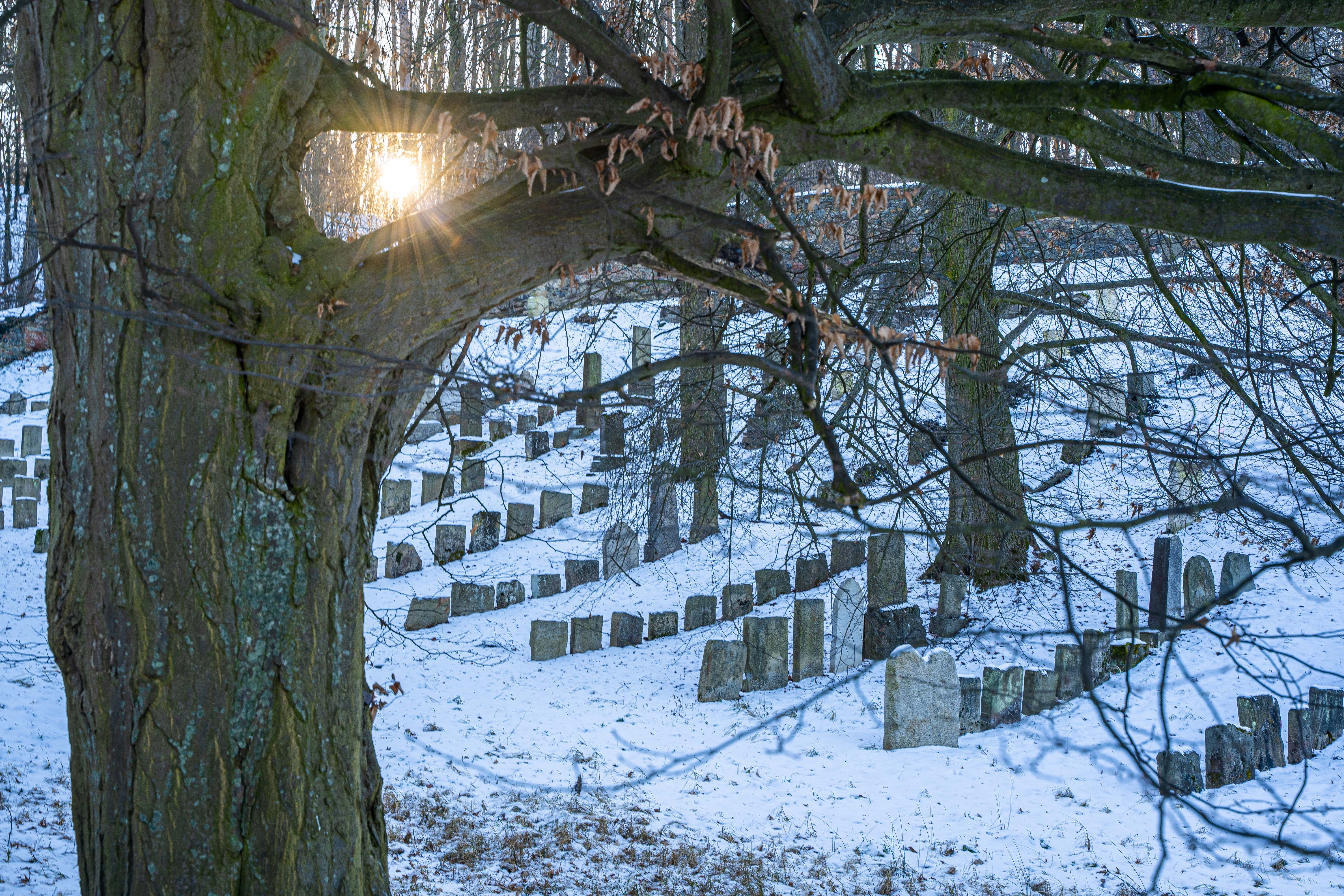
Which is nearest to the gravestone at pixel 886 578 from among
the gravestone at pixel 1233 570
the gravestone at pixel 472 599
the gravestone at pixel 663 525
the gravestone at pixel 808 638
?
the gravestone at pixel 808 638

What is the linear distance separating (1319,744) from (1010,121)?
5370 millimetres

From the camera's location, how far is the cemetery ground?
17.2ft

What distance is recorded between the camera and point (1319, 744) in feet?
21.9

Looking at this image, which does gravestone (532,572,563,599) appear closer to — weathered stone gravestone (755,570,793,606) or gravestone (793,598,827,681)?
weathered stone gravestone (755,570,793,606)

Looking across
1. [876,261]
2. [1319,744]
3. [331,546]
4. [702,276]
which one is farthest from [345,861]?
[1319,744]

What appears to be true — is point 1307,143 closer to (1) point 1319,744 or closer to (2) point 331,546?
(2) point 331,546

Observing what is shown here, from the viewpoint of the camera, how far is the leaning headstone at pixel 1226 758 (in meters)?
6.12

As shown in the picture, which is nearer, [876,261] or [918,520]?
[876,261]

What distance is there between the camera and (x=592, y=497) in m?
12.8

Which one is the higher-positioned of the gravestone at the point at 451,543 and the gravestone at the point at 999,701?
the gravestone at the point at 451,543

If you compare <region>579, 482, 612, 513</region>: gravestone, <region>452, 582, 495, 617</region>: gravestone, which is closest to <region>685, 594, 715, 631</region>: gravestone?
<region>452, 582, 495, 617</region>: gravestone

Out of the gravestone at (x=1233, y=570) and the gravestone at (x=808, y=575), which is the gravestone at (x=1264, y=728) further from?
the gravestone at (x=808, y=575)

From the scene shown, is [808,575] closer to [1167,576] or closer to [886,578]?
[886,578]

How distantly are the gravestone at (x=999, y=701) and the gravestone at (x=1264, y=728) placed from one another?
4.88ft
